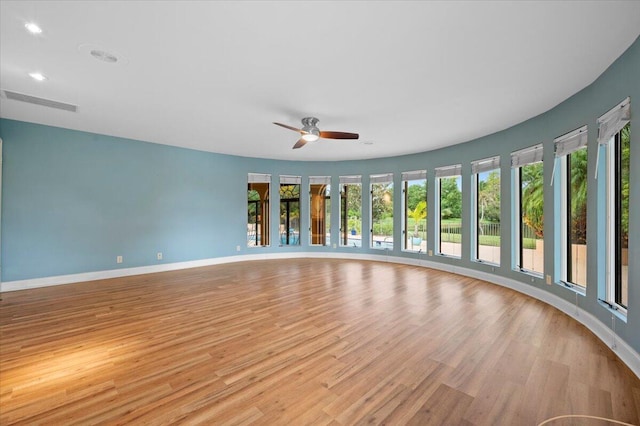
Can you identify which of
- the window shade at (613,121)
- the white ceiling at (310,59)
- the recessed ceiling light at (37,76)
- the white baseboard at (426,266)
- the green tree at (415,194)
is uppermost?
the recessed ceiling light at (37,76)

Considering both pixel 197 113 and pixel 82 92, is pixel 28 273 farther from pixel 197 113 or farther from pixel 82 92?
pixel 197 113

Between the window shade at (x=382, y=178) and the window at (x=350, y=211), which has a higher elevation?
the window shade at (x=382, y=178)

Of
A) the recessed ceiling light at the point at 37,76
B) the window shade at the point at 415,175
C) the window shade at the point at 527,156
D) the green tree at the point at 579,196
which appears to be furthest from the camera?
the window shade at the point at 415,175

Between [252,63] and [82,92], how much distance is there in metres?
2.39

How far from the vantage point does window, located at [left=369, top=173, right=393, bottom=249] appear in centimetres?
705

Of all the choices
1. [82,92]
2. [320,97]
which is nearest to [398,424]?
[320,97]

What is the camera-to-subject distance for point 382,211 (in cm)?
721

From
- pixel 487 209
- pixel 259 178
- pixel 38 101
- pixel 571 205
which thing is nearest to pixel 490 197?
pixel 487 209

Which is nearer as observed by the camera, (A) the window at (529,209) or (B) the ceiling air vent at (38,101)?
(B) the ceiling air vent at (38,101)

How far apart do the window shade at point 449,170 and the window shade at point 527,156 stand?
1.16 metres

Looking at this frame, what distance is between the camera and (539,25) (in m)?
2.11

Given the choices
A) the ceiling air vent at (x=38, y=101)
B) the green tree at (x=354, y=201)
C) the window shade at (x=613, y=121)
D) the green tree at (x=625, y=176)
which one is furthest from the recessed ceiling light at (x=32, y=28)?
the green tree at (x=354, y=201)

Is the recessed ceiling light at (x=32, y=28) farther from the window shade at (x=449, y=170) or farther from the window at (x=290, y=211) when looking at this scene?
the window shade at (x=449, y=170)

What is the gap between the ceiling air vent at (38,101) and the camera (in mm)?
3438
